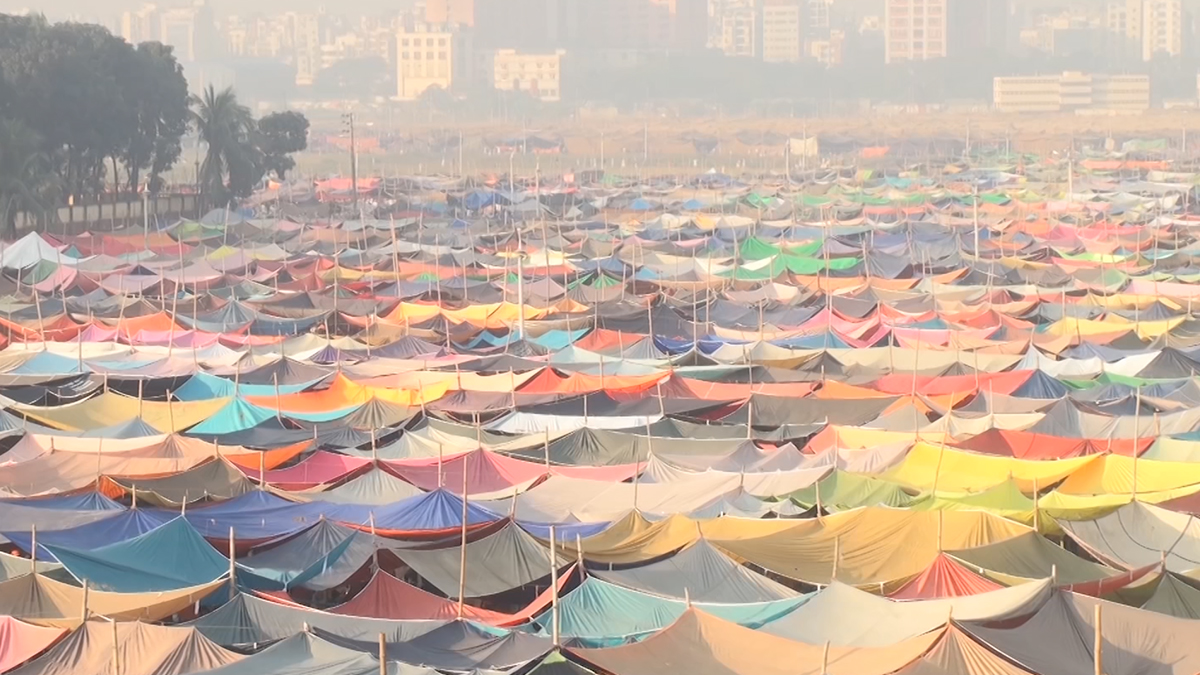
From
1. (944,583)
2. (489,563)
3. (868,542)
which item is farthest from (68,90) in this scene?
(944,583)

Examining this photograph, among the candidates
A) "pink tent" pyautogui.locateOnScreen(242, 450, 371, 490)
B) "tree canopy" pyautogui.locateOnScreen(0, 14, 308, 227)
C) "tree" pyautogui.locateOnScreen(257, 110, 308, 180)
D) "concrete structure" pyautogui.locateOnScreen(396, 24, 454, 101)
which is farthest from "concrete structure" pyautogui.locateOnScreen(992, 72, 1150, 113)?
"pink tent" pyautogui.locateOnScreen(242, 450, 371, 490)

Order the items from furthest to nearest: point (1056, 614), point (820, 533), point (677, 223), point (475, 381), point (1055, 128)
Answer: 1. point (1055, 128)
2. point (677, 223)
3. point (475, 381)
4. point (820, 533)
5. point (1056, 614)

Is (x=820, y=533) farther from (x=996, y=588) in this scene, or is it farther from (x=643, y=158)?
(x=643, y=158)

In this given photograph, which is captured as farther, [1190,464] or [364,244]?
[364,244]

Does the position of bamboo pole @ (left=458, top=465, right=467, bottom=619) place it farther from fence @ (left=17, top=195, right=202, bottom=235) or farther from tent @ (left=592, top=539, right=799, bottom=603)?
fence @ (left=17, top=195, right=202, bottom=235)

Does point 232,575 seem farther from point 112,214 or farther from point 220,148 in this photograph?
point 220,148

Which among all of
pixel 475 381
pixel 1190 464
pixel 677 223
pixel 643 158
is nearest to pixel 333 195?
pixel 677 223
